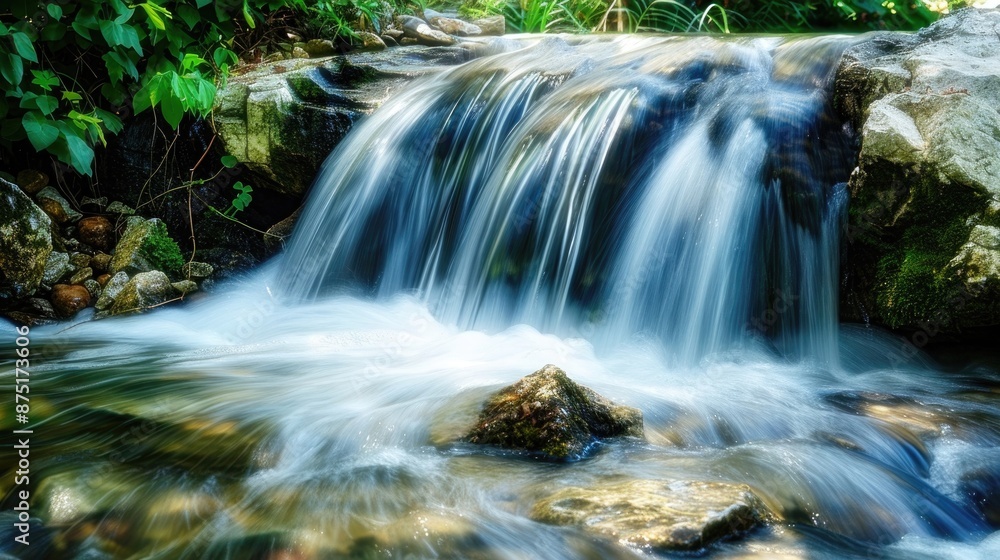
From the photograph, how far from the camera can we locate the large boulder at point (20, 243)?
398 cm

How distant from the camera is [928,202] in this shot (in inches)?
128

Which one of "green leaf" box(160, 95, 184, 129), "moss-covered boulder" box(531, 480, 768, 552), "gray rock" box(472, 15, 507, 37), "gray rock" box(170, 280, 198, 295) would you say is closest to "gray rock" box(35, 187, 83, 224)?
"gray rock" box(170, 280, 198, 295)

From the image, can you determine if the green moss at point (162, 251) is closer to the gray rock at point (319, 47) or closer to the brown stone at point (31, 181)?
the brown stone at point (31, 181)

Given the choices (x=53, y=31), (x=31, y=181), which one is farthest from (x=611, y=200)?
(x=31, y=181)

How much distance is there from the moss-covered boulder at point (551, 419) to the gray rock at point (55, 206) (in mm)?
3449

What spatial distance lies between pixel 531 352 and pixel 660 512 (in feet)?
5.46

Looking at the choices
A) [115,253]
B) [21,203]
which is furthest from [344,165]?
[21,203]

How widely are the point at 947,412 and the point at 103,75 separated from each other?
4.90m

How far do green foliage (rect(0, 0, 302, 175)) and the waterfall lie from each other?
1101 millimetres

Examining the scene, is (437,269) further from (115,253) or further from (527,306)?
(115,253)

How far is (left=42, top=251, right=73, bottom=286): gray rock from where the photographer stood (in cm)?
423

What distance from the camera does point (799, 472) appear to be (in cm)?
233

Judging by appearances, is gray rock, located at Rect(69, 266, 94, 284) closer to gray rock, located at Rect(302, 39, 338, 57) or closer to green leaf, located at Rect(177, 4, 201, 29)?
green leaf, located at Rect(177, 4, 201, 29)

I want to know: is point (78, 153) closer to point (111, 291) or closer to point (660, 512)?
point (111, 291)
